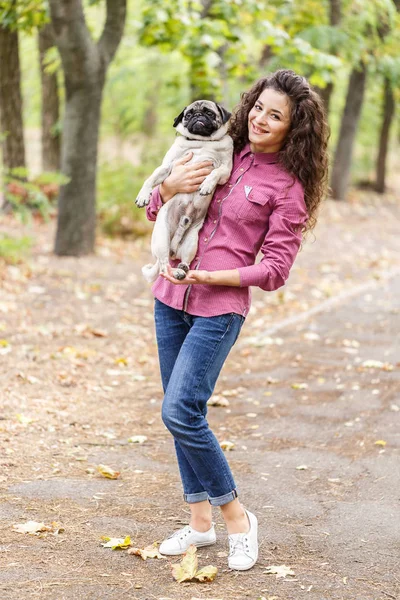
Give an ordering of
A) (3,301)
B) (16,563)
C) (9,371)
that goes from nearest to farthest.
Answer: (16,563)
(9,371)
(3,301)

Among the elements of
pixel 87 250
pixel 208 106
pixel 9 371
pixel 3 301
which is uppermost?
pixel 208 106

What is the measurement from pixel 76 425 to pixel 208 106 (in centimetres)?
300

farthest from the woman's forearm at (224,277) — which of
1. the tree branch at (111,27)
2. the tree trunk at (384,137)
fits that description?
the tree trunk at (384,137)

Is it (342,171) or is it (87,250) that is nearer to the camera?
(87,250)

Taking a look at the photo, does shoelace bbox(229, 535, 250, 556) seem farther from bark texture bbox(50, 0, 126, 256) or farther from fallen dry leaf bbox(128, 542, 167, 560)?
bark texture bbox(50, 0, 126, 256)

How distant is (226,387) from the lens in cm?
716

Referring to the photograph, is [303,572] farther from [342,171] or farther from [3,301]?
[342,171]

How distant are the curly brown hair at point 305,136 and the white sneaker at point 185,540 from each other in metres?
1.53

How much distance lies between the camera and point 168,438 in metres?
5.77

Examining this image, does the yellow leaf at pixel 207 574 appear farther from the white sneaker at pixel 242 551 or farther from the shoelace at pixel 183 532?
the shoelace at pixel 183 532

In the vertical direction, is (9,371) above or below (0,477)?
below

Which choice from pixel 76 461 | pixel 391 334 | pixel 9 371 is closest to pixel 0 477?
pixel 76 461

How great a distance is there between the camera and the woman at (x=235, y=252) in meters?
3.54

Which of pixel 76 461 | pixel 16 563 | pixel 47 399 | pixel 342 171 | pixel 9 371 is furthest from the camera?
pixel 342 171
